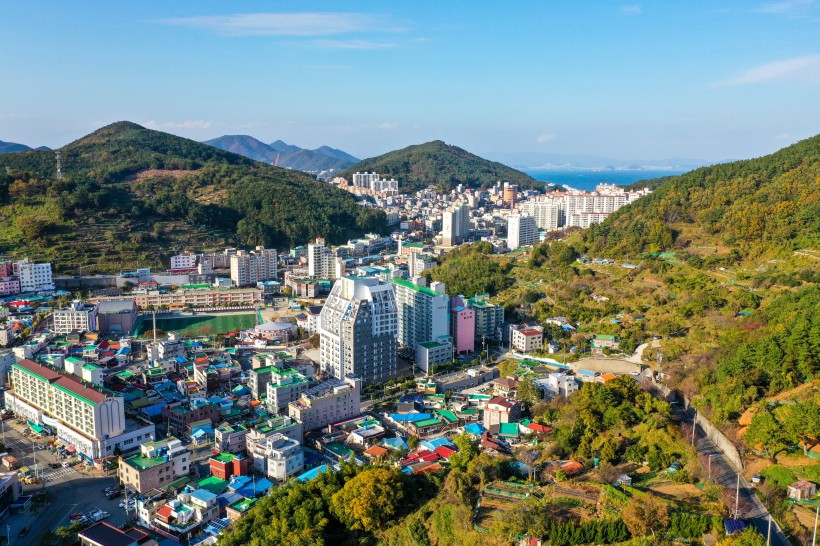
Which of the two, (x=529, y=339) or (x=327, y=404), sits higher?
(x=529, y=339)

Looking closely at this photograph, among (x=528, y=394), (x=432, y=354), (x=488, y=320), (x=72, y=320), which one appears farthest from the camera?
(x=72, y=320)

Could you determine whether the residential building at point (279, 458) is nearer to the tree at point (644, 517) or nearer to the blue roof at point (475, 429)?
the blue roof at point (475, 429)

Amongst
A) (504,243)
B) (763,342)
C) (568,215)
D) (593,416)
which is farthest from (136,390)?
(568,215)

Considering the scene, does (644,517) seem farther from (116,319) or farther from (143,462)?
(116,319)

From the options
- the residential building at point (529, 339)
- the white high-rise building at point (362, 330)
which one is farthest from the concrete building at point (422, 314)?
the residential building at point (529, 339)

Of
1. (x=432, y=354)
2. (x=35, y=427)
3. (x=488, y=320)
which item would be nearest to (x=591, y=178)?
(x=488, y=320)

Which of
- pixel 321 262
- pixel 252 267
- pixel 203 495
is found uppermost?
pixel 321 262

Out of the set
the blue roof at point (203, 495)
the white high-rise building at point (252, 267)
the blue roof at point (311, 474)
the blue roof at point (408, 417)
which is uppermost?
the white high-rise building at point (252, 267)
